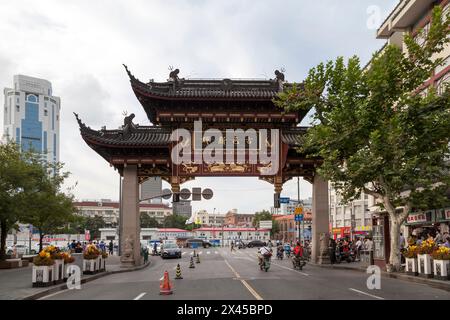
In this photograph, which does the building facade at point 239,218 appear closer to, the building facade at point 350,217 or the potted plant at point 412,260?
the building facade at point 350,217

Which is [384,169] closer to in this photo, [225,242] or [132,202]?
[132,202]

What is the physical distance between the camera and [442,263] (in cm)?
1972

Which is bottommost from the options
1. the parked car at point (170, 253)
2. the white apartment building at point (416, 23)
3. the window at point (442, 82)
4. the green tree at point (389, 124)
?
the parked car at point (170, 253)

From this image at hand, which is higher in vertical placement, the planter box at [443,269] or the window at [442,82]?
the window at [442,82]

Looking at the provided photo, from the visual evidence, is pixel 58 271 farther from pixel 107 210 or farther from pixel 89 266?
pixel 107 210

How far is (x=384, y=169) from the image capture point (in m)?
23.0

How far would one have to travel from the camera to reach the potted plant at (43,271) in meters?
18.9

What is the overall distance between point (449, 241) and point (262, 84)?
16441mm

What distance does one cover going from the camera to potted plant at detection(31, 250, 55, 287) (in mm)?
18906

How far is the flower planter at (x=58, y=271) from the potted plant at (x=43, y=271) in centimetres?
42

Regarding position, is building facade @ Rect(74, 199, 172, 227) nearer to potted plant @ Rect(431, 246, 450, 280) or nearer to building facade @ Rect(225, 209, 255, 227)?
building facade @ Rect(225, 209, 255, 227)

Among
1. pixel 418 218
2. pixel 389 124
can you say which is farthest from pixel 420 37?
pixel 389 124

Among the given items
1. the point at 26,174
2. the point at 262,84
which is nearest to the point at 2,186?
the point at 26,174

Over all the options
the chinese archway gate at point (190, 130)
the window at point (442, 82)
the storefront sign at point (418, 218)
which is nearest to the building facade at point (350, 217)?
the storefront sign at point (418, 218)
